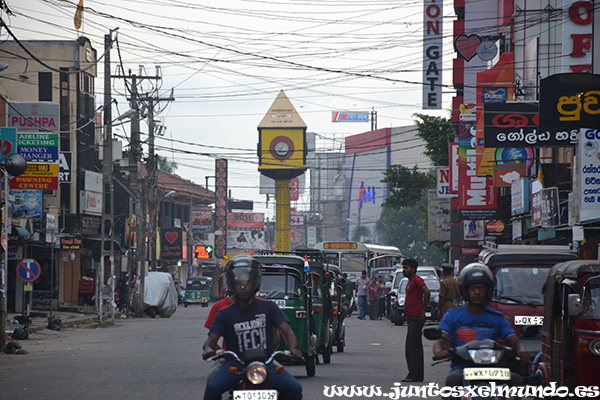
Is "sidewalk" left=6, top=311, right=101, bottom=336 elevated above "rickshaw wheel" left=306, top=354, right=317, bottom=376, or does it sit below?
below

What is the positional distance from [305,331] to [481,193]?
83.0 feet

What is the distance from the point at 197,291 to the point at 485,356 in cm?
6564

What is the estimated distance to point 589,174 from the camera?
23.0 meters

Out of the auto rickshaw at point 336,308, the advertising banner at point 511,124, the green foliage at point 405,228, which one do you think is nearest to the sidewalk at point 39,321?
the auto rickshaw at point 336,308

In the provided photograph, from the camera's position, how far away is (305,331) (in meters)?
16.4

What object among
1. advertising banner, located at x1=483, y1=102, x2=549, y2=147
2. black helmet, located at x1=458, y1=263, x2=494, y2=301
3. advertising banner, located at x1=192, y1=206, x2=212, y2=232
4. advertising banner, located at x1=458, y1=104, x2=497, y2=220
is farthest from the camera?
advertising banner, located at x1=192, y1=206, x2=212, y2=232

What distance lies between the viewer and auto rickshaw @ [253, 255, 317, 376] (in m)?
16.2

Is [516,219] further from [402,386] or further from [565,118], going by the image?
[402,386]

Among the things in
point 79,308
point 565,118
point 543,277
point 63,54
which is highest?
point 63,54

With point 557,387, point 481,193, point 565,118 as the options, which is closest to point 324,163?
point 481,193

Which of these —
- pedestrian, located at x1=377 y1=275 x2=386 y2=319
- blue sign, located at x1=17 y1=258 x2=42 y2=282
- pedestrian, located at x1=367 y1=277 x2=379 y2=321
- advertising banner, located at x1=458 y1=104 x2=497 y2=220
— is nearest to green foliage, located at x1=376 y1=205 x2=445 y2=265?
pedestrian, located at x1=377 y1=275 x2=386 y2=319

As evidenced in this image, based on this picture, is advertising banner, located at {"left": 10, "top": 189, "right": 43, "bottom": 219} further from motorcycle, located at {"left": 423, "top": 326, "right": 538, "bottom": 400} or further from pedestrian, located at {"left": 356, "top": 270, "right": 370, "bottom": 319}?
motorcycle, located at {"left": 423, "top": 326, "right": 538, "bottom": 400}

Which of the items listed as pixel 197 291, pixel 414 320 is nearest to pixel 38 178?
pixel 414 320

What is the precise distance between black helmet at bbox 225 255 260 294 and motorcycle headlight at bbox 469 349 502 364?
1.75m
